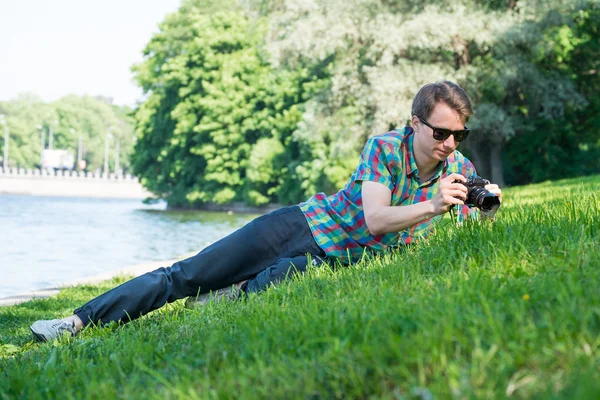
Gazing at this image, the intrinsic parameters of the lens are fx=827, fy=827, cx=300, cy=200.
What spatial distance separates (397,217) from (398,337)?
2.01m

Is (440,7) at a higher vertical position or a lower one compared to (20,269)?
higher

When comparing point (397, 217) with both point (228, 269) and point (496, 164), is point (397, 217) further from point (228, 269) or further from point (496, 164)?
point (496, 164)

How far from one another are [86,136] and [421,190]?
128371 mm

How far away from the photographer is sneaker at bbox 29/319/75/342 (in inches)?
189

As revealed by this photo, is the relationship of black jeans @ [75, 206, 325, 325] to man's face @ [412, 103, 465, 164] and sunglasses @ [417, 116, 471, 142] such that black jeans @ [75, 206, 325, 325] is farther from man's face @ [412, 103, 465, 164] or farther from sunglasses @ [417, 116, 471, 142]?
sunglasses @ [417, 116, 471, 142]

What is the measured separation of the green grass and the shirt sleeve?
0.50 metres

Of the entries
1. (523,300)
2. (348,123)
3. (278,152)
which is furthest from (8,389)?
(278,152)

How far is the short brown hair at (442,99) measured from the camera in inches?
181

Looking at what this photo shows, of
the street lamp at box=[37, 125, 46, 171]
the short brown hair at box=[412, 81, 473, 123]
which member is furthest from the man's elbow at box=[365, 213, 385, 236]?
the street lamp at box=[37, 125, 46, 171]

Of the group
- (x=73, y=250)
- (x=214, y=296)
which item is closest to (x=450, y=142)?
(x=214, y=296)

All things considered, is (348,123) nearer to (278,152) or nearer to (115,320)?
(278,152)

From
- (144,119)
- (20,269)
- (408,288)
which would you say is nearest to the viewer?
(408,288)

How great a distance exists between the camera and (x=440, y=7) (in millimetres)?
23266

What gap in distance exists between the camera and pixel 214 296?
16.7 feet
